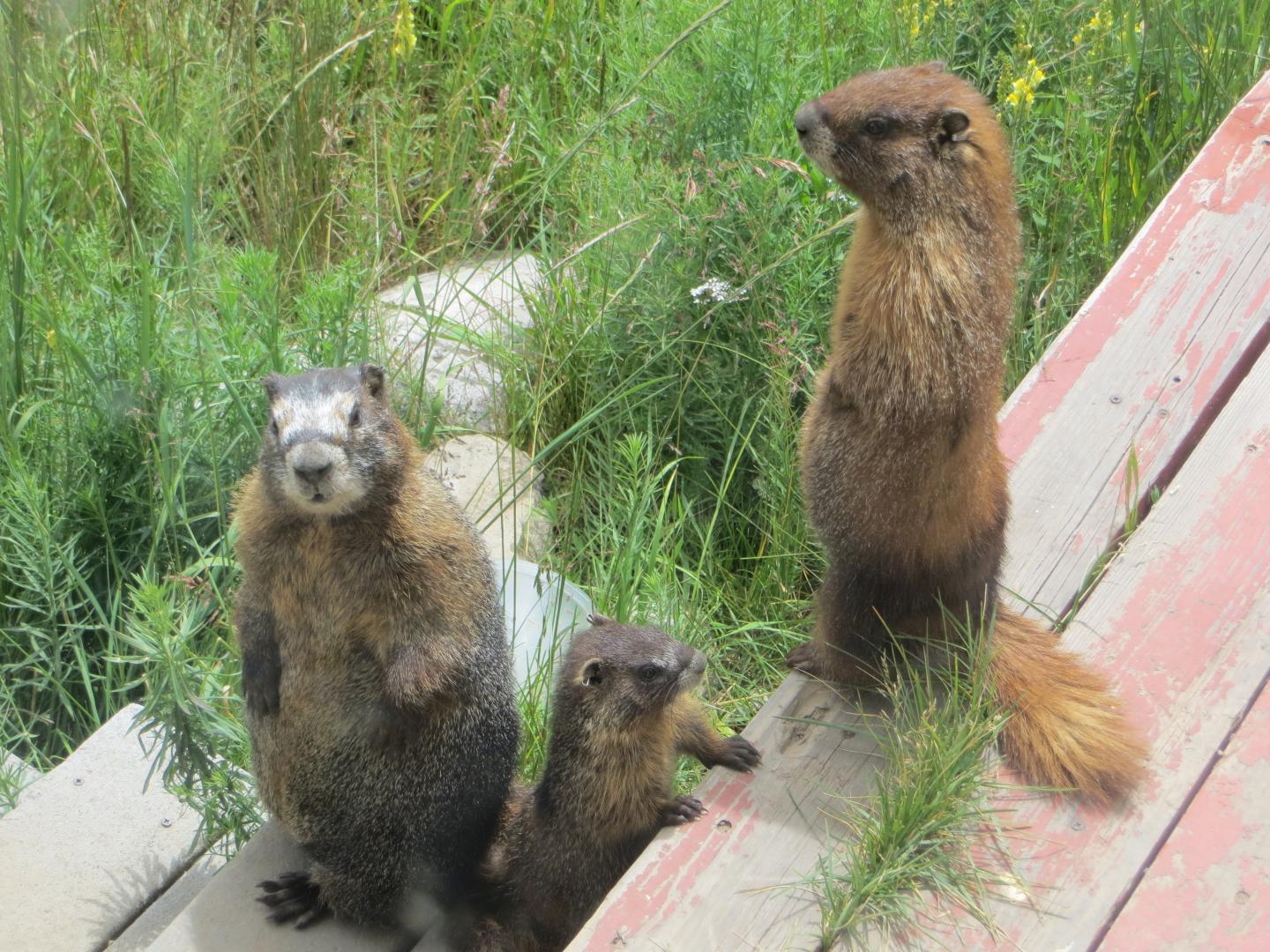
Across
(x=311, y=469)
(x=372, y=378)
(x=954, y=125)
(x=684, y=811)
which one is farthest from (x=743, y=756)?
(x=954, y=125)

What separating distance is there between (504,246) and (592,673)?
321 centimetres

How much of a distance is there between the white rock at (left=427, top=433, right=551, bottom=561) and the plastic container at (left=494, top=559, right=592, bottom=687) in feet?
0.55

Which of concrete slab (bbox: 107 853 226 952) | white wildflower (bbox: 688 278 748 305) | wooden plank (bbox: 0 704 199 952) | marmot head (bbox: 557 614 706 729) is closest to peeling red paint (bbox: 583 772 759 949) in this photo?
marmot head (bbox: 557 614 706 729)

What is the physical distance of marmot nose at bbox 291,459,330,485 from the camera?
273 centimetres

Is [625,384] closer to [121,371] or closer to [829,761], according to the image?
[121,371]

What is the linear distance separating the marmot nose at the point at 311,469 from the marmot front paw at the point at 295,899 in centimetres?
102

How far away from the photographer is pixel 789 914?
2.45 m

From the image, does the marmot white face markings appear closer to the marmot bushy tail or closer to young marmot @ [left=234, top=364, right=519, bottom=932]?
young marmot @ [left=234, top=364, right=519, bottom=932]

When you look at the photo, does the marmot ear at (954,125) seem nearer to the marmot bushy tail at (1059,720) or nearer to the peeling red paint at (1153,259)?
the peeling red paint at (1153,259)

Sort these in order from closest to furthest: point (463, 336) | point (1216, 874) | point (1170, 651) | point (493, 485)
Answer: point (1216, 874) → point (1170, 651) → point (493, 485) → point (463, 336)

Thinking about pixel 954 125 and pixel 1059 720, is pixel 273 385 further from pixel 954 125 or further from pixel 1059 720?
pixel 1059 720

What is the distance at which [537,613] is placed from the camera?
4.43 meters

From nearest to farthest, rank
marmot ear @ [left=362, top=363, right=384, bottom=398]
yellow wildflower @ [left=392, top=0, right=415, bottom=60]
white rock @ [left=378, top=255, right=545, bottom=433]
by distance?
1. marmot ear @ [left=362, top=363, right=384, bottom=398]
2. white rock @ [left=378, top=255, right=545, bottom=433]
3. yellow wildflower @ [left=392, top=0, right=415, bottom=60]

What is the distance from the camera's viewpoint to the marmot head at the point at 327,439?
109 inches
